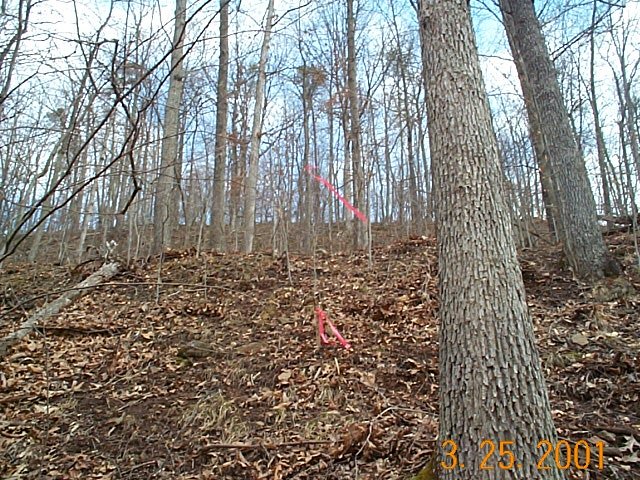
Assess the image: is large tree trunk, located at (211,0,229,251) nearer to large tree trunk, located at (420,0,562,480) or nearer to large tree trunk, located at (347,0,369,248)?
large tree trunk, located at (347,0,369,248)

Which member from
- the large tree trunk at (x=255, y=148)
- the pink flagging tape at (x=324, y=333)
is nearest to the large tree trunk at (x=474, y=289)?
the pink flagging tape at (x=324, y=333)

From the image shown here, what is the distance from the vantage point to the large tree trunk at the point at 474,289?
2057 millimetres

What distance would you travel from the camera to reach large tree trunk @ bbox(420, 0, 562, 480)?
2.06 m

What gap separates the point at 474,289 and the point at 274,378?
2.62m

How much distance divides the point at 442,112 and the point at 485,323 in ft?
4.22

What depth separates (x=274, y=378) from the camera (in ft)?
13.7

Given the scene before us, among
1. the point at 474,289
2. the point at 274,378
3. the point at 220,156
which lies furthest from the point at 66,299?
the point at 474,289

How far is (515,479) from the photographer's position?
1981 mm

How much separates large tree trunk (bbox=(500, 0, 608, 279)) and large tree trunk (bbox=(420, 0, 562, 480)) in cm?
347

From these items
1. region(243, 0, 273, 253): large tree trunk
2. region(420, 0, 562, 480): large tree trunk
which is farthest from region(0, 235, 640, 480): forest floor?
region(243, 0, 273, 253): large tree trunk

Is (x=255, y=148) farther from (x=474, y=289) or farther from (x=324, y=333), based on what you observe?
(x=474, y=289)

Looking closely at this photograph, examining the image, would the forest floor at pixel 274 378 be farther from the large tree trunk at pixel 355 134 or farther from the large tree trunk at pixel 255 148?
the large tree trunk at pixel 255 148

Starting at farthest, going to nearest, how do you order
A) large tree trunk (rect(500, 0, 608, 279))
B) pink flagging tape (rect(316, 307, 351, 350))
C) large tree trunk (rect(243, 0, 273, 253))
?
large tree trunk (rect(243, 0, 273, 253)) → large tree trunk (rect(500, 0, 608, 279)) → pink flagging tape (rect(316, 307, 351, 350))

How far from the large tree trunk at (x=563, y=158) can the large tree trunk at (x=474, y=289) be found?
3.47 meters
